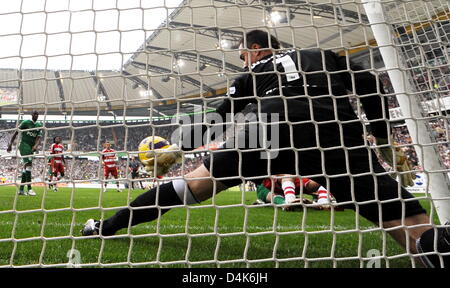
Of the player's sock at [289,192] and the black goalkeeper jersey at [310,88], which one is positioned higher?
the black goalkeeper jersey at [310,88]

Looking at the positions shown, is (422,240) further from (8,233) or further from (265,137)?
(8,233)

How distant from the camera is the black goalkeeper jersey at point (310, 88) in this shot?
6.70 feet

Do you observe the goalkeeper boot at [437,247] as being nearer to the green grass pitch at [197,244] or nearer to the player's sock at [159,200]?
the green grass pitch at [197,244]

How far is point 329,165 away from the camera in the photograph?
2.01 meters

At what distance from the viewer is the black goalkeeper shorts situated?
6.31 feet

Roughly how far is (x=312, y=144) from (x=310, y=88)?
1.13ft

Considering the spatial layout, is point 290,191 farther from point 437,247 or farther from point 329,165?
point 437,247

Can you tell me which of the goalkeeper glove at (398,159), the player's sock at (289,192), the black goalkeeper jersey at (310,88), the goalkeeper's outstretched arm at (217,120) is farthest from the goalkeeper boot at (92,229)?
the player's sock at (289,192)

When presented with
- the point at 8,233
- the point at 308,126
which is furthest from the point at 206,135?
the point at 8,233

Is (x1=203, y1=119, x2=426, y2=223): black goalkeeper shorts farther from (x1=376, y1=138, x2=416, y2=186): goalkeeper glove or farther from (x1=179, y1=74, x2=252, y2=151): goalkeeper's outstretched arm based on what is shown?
(x1=376, y1=138, x2=416, y2=186): goalkeeper glove

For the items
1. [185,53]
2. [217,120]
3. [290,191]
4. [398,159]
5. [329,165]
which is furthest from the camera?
[290,191]

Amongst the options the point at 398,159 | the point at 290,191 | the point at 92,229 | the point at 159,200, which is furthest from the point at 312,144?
the point at 290,191

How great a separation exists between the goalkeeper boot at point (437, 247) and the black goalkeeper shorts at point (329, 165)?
0.52 feet
